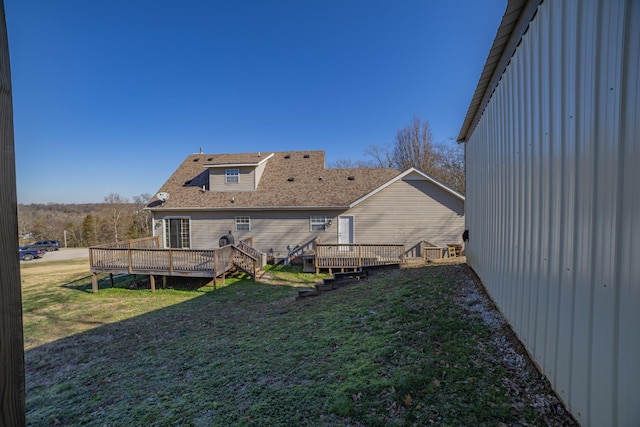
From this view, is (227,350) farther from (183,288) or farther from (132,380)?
(183,288)

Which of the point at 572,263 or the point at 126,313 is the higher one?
the point at 572,263

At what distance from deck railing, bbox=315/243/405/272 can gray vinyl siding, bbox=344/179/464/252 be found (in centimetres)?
160

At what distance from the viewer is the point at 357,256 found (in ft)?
42.3

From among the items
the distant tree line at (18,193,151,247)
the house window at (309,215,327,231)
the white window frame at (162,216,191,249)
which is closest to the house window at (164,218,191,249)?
the white window frame at (162,216,191,249)

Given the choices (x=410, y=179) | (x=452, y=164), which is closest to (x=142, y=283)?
(x=410, y=179)

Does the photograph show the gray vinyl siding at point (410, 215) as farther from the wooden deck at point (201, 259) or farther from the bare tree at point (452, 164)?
the bare tree at point (452, 164)

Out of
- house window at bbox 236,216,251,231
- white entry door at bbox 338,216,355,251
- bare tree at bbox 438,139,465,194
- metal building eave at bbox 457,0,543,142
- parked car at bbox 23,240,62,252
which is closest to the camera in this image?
metal building eave at bbox 457,0,543,142

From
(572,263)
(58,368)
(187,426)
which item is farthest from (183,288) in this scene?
(572,263)

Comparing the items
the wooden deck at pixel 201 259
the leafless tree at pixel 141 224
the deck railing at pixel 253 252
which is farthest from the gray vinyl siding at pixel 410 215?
the leafless tree at pixel 141 224

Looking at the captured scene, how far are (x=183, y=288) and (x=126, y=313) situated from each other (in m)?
2.88

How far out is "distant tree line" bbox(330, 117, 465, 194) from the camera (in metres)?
27.5

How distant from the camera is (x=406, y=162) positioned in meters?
31.0

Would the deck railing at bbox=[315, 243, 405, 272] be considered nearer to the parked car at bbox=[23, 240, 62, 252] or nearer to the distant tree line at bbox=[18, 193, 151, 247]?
the distant tree line at bbox=[18, 193, 151, 247]

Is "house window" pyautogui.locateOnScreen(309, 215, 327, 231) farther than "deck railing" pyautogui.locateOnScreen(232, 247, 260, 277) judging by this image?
Yes
